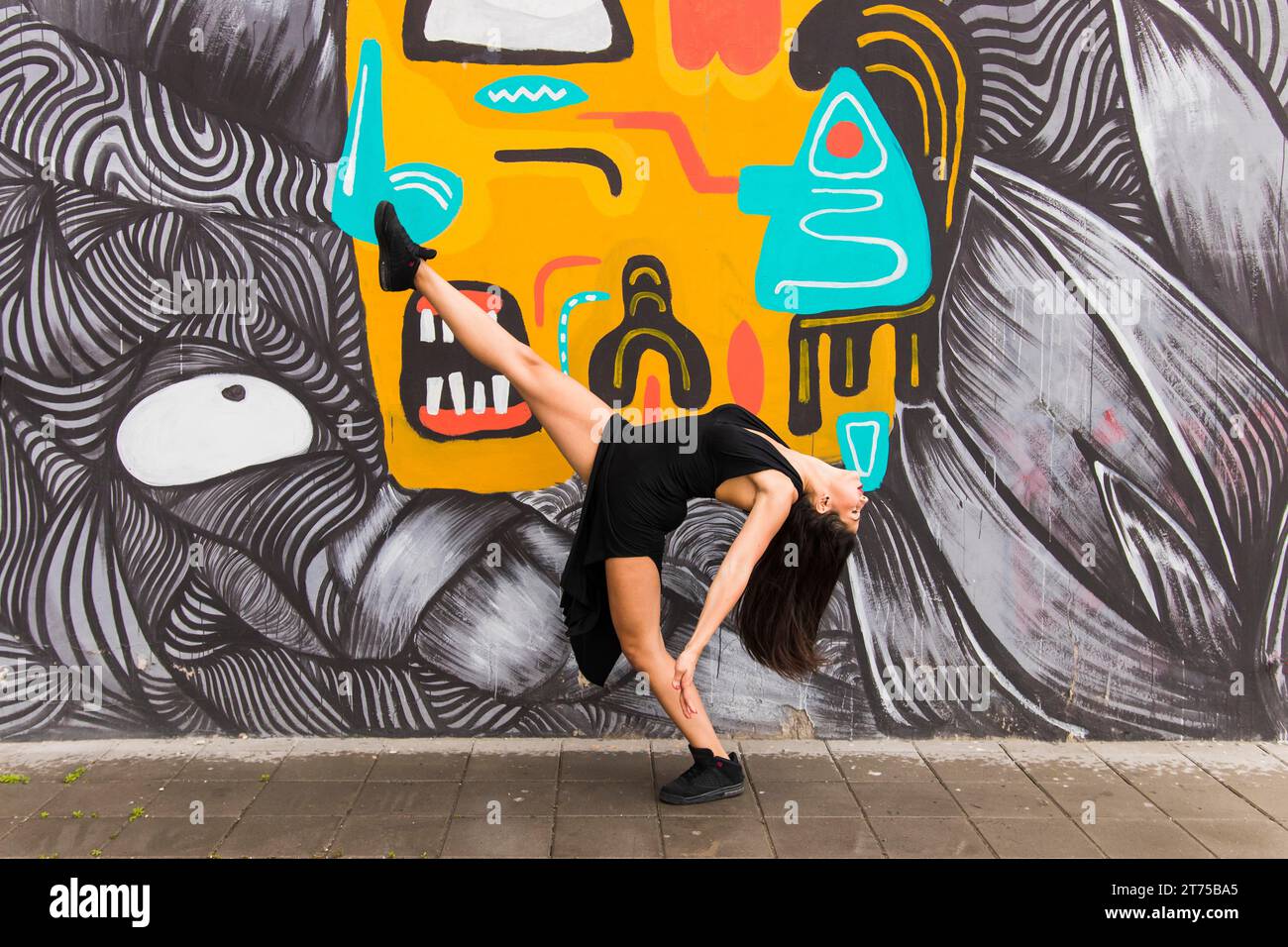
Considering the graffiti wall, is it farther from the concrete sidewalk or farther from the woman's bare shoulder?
the woman's bare shoulder

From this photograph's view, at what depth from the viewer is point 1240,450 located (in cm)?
→ 493

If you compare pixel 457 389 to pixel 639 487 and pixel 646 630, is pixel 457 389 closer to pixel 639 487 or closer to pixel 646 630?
pixel 639 487

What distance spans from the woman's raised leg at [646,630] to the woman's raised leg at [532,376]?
17.3 inches

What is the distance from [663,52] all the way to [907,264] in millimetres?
1389

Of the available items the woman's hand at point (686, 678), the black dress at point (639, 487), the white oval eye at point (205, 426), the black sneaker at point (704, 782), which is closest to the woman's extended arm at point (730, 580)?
the woman's hand at point (686, 678)

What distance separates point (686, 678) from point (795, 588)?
0.71m

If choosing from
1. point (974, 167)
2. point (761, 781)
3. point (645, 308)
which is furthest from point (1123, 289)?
point (761, 781)

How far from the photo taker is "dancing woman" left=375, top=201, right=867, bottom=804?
4.24 m

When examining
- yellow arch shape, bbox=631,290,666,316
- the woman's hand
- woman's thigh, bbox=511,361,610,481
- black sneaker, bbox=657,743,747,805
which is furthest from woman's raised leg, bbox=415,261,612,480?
black sneaker, bbox=657,743,747,805

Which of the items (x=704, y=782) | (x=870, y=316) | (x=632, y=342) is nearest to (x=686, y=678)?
(x=704, y=782)

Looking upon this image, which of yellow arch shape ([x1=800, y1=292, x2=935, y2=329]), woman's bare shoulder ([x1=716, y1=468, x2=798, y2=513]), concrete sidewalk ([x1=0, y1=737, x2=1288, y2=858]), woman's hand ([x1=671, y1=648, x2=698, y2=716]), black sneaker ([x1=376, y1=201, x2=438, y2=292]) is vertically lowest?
concrete sidewalk ([x1=0, y1=737, x2=1288, y2=858])

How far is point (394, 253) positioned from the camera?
4242mm

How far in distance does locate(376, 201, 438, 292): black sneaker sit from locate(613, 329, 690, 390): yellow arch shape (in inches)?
36.8

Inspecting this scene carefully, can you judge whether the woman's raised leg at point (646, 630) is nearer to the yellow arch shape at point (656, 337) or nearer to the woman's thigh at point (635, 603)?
the woman's thigh at point (635, 603)
